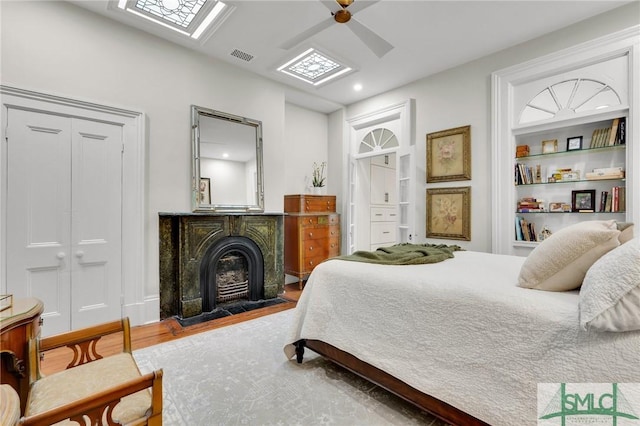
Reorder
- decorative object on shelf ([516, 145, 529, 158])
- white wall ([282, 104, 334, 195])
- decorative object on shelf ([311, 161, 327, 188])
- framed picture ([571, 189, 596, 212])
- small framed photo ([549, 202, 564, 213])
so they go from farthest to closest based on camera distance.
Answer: decorative object on shelf ([311, 161, 327, 188]) < white wall ([282, 104, 334, 195]) < decorative object on shelf ([516, 145, 529, 158]) < small framed photo ([549, 202, 564, 213]) < framed picture ([571, 189, 596, 212])

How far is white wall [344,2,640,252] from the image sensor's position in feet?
9.77

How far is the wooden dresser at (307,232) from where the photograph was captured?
458 cm

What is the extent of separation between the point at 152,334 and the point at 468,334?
9.38 ft

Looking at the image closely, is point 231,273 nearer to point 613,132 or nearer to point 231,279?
point 231,279

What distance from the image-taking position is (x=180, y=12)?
116 inches

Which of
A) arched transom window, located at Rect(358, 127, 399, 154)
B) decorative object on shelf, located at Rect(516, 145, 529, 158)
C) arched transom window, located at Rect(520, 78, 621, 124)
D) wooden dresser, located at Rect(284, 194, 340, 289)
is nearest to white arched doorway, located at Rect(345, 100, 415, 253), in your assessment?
arched transom window, located at Rect(358, 127, 399, 154)

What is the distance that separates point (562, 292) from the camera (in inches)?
55.6

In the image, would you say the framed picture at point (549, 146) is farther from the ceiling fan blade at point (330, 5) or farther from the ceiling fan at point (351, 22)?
the ceiling fan blade at point (330, 5)

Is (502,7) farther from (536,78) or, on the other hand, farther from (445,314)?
(445,314)

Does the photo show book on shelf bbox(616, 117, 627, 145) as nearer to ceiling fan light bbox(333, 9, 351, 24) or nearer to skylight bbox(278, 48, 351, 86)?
ceiling fan light bbox(333, 9, 351, 24)

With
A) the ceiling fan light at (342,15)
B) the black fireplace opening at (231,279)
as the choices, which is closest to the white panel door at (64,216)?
the black fireplace opening at (231,279)

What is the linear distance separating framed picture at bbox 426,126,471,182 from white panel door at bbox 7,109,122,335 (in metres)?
3.84

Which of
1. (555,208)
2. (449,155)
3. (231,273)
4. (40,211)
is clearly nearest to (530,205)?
(555,208)

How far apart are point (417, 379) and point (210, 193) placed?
308cm
